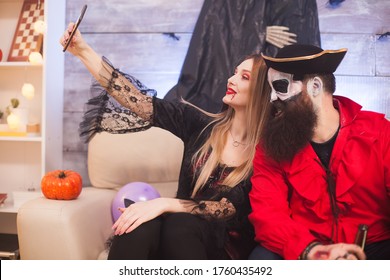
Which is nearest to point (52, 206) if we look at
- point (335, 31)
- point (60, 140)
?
point (60, 140)

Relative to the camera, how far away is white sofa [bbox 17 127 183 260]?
148 cm

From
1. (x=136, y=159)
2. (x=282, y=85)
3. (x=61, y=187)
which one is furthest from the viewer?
(x=136, y=159)

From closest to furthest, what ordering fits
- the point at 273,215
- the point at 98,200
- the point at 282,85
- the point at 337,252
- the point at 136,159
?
the point at 337,252, the point at 273,215, the point at 282,85, the point at 98,200, the point at 136,159

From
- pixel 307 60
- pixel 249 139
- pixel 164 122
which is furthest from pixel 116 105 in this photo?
pixel 307 60

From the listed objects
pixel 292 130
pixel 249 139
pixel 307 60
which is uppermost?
pixel 307 60

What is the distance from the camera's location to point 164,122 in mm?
1738

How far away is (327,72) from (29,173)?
6.01 feet

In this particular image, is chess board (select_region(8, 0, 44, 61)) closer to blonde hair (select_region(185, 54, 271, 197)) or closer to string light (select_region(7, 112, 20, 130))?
string light (select_region(7, 112, 20, 130))

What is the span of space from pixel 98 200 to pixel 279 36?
114cm

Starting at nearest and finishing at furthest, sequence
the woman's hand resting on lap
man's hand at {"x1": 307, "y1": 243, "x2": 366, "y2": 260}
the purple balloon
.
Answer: man's hand at {"x1": 307, "y1": 243, "x2": 366, "y2": 260}
the woman's hand resting on lap
the purple balloon

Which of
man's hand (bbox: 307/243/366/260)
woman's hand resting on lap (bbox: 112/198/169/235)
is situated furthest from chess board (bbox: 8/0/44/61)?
man's hand (bbox: 307/243/366/260)

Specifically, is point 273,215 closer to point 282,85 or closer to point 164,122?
point 282,85

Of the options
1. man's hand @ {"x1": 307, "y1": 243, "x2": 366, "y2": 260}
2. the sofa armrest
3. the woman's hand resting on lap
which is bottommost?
the sofa armrest

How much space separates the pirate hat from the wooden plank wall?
2.90 feet
